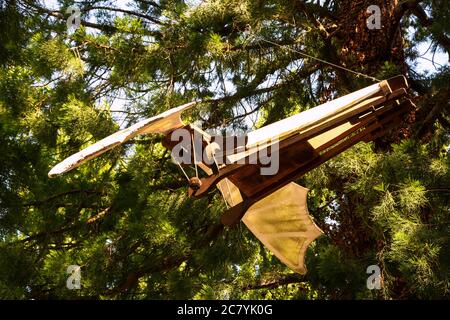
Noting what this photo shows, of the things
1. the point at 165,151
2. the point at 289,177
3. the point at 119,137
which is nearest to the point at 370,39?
the point at 165,151

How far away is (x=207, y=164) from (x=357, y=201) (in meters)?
1.99

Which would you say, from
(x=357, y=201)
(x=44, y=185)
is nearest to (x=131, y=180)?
(x=44, y=185)

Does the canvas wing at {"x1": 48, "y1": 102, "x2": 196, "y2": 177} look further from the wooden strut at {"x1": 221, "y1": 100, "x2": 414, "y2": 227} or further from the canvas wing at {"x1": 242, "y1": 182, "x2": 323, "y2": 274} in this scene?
the canvas wing at {"x1": 242, "y1": 182, "x2": 323, "y2": 274}

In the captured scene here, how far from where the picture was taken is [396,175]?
491 cm

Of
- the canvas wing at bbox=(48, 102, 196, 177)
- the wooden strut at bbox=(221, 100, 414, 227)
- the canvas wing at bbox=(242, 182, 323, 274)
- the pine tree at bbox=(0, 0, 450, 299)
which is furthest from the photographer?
the pine tree at bbox=(0, 0, 450, 299)

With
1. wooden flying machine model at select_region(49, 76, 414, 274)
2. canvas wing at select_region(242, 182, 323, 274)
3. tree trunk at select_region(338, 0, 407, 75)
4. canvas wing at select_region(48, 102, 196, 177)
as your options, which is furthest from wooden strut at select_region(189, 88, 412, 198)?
tree trunk at select_region(338, 0, 407, 75)

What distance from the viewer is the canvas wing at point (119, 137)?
329cm

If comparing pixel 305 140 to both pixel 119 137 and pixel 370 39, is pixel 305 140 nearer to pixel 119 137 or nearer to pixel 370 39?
pixel 119 137

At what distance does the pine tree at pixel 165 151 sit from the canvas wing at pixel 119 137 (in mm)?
1731

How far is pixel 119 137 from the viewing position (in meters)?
3.39

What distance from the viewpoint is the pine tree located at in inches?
202

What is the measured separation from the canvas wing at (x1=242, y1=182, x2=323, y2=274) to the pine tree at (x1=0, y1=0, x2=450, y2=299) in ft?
1.95

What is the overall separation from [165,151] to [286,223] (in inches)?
66.5

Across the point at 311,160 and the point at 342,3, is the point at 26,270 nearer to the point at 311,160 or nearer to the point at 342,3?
the point at 311,160
